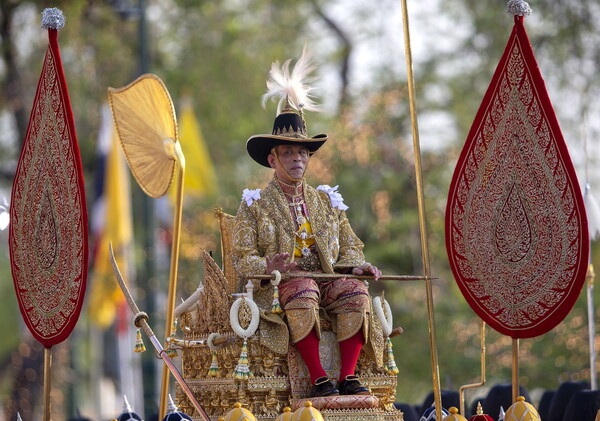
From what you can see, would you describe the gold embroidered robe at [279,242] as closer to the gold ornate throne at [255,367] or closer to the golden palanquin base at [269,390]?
the gold ornate throne at [255,367]

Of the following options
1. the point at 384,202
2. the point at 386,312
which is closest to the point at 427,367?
the point at 384,202

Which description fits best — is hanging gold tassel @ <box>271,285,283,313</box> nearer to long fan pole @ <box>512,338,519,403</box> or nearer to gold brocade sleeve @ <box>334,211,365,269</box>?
gold brocade sleeve @ <box>334,211,365,269</box>

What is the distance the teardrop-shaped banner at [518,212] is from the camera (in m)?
8.53

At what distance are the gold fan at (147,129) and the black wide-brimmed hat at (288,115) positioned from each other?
1049 millimetres

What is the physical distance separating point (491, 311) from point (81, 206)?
9.67 ft

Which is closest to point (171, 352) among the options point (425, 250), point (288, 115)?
point (288, 115)

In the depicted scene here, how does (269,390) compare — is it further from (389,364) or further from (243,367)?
(389,364)

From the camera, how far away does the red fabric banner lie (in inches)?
359

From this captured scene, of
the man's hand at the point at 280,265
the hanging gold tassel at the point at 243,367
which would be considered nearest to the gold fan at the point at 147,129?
the man's hand at the point at 280,265

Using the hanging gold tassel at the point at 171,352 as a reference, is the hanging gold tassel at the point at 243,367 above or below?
below

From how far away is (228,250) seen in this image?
9.91m

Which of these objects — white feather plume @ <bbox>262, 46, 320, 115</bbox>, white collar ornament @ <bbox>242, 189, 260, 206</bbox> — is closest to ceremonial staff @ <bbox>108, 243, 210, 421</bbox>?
white collar ornament @ <bbox>242, 189, 260, 206</bbox>

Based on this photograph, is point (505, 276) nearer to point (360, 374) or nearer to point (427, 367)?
point (360, 374)

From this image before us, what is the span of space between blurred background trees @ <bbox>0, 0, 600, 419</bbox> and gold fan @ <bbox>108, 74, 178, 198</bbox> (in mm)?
7028
